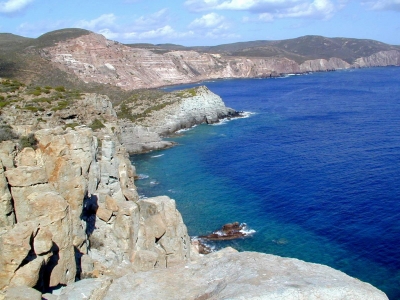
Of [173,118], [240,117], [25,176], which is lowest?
[240,117]

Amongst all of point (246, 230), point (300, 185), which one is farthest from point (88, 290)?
point (300, 185)

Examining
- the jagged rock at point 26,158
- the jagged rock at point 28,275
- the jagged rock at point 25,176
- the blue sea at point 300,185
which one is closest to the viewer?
the jagged rock at point 28,275

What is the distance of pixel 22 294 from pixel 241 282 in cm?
481

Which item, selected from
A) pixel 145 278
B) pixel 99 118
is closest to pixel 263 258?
pixel 145 278

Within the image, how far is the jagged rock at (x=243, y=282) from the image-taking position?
866 centimetres

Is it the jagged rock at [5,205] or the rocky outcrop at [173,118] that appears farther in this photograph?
the rocky outcrop at [173,118]

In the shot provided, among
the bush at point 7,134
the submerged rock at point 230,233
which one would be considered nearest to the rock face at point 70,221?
the bush at point 7,134

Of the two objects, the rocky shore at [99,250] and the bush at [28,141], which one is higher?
the bush at [28,141]

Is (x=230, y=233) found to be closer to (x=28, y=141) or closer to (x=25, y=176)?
(x=28, y=141)

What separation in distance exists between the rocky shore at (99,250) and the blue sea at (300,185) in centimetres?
1702

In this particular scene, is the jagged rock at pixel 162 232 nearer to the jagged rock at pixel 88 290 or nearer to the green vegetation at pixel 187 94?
the jagged rock at pixel 88 290

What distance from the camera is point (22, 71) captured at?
78.3m

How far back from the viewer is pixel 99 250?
16859mm

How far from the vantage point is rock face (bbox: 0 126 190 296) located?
429 inches
